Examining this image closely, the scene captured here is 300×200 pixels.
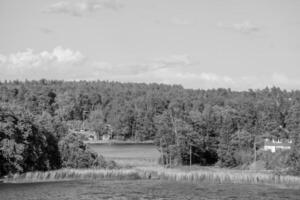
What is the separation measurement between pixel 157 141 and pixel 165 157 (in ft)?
13.6

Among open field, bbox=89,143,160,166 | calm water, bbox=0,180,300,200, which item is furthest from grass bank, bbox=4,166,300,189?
open field, bbox=89,143,160,166

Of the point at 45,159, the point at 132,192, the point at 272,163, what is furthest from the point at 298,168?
the point at 45,159

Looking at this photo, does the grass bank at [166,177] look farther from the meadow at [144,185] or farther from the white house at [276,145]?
the white house at [276,145]

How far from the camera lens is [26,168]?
244 feet

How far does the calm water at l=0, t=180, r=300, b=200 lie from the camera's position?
5925 centimetres

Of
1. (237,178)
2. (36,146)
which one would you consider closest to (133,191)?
(237,178)

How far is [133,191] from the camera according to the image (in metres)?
62.6

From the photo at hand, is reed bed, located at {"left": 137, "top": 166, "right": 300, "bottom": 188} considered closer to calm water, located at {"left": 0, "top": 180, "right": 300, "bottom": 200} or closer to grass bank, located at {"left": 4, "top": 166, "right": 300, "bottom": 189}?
grass bank, located at {"left": 4, "top": 166, "right": 300, "bottom": 189}

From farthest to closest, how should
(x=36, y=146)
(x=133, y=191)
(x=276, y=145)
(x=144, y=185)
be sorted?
(x=276, y=145) < (x=36, y=146) < (x=144, y=185) < (x=133, y=191)

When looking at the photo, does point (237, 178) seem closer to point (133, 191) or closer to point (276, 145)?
point (133, 191)

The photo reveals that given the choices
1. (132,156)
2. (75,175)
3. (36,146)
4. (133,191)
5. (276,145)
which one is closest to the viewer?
(133,191)

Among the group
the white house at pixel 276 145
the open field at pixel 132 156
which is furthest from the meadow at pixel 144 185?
the white house at pixel 276 145

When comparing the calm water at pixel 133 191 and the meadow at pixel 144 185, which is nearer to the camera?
the calm water at pixel 133 191

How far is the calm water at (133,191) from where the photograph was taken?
59250 mm
